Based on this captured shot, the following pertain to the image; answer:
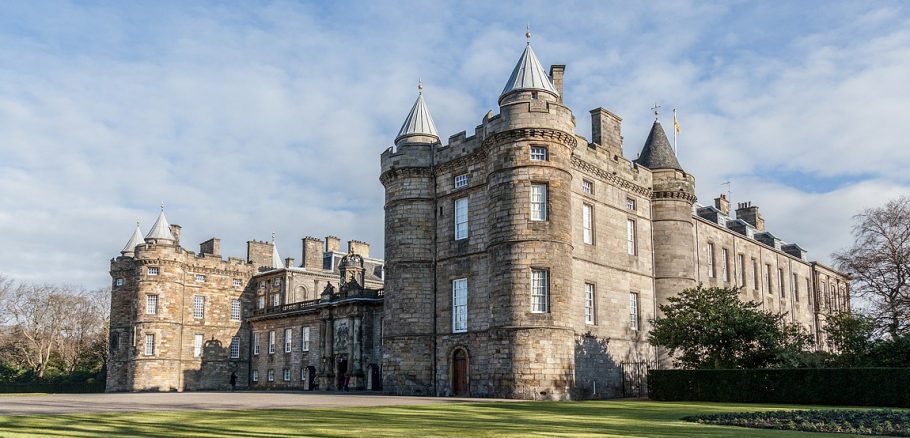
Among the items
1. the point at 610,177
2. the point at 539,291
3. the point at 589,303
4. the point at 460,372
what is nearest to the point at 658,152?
the point at 610,177

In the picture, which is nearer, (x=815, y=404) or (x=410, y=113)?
(x=815, y=404)

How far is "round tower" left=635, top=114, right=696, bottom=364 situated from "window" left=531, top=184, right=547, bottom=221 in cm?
970

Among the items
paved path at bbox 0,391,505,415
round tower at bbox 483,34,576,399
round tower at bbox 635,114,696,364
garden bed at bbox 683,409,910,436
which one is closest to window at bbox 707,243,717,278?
round tower at bbox 635,114,696,364

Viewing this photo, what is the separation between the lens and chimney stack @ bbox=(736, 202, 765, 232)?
57531 millimetres

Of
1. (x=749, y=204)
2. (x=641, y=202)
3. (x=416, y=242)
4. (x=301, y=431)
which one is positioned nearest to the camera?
(x=301, y=431)

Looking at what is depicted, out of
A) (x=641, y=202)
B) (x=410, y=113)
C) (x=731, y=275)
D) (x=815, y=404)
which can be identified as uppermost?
(x=410, y=113)

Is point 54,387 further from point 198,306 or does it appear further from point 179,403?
point 179,403

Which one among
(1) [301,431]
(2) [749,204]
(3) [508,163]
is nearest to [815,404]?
(3) [508,163]

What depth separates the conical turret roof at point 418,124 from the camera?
37250 millimetres

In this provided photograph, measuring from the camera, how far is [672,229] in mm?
38281

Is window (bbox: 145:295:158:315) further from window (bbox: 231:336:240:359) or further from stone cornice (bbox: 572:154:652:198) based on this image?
stone cornice (bbox: 572:154:652:198)

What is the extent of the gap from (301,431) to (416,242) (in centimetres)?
2158

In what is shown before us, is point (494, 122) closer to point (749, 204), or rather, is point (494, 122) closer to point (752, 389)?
point (752, 389)

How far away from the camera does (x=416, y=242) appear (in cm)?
3547
